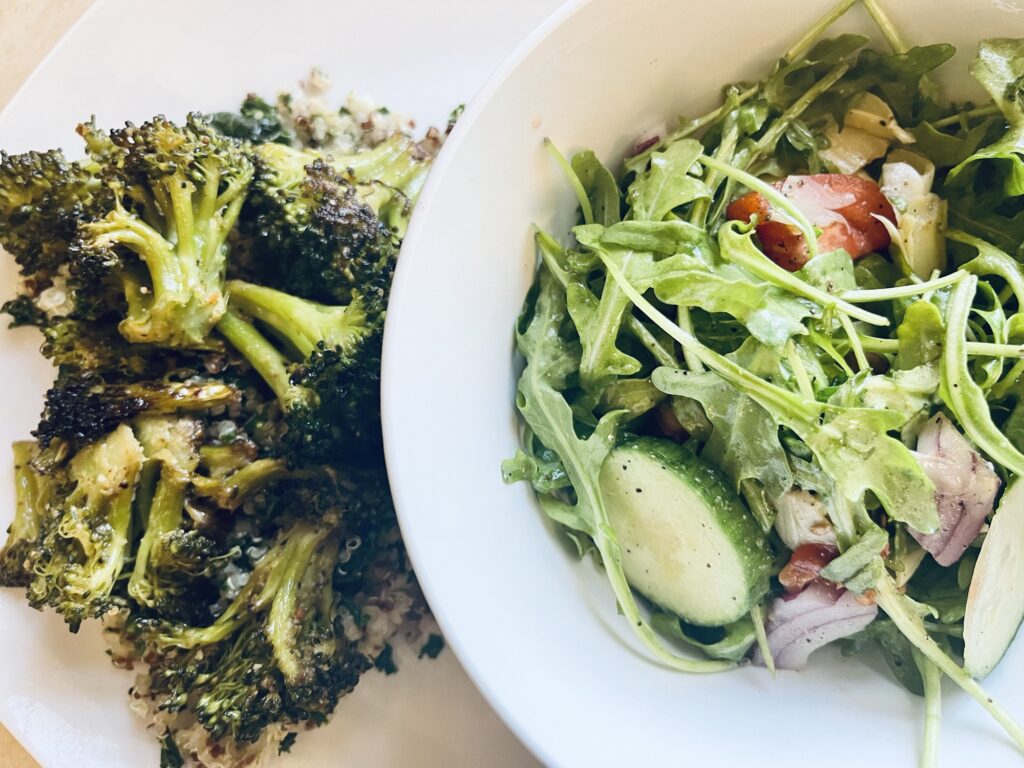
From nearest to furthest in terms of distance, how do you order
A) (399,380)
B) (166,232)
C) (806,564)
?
(399,380)
(806,564)
(166,232)

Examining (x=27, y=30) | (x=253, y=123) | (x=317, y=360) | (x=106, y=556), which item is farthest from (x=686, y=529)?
(x=27, y=30)

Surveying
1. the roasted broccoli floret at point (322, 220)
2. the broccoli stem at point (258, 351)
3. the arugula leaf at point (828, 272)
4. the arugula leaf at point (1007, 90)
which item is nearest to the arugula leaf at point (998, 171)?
the arugula leaf at point (1007, 90)

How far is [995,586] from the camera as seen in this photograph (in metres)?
0.92

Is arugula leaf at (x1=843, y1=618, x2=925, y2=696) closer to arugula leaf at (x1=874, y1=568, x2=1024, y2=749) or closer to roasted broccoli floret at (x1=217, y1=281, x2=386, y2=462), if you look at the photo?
arugula leaf at (x1=874, y1=568, x2=1024, y2=749)

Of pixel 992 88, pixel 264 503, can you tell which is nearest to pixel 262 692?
pixel 264 503

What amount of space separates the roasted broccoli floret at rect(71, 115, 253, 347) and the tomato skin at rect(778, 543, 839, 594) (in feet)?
2.48

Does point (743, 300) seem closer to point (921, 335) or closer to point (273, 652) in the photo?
point (921, 335)

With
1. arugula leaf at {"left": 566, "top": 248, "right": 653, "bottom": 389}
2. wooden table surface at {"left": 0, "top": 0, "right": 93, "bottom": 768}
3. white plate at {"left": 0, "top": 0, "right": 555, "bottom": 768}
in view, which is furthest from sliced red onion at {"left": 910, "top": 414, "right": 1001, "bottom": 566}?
wooden table surface at {"left": 0, "top": 0, "right": 93, "bottom": 768}

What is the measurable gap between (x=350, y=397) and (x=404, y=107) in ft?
1.61

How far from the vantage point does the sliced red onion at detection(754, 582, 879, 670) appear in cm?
92

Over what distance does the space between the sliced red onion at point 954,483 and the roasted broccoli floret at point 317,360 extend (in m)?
0.66

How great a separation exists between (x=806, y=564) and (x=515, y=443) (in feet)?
1.19

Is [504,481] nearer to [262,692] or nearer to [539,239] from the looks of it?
[539,239]

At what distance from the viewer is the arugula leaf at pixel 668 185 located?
92 centimetres
